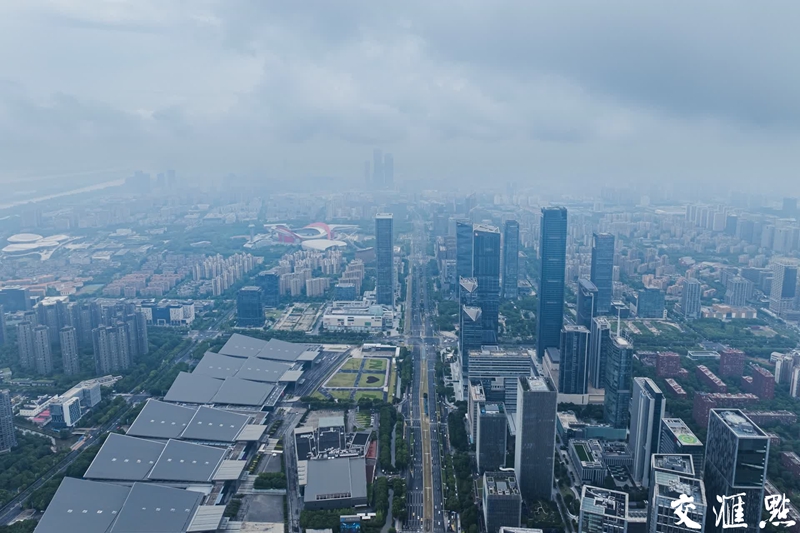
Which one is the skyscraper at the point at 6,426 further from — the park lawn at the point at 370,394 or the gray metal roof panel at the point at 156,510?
the park lawn at the point at 370,394

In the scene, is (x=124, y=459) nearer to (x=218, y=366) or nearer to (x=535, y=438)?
(x=218, y=366)

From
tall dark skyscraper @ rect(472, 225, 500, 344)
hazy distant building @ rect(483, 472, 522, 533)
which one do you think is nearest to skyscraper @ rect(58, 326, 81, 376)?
tall dark skyscraper @ rect(472, 225, 500, 344)

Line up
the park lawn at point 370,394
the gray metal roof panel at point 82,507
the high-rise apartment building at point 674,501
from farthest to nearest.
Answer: the park lawn at point 370,394 → the gray metal roof panel at point 82,507 → the high-rise apartment building at point 674,501

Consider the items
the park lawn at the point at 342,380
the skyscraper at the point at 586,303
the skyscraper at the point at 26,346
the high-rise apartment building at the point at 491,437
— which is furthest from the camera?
the skyscraper at the point at 26,346

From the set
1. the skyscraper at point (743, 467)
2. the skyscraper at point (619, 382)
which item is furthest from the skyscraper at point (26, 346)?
the skyscraper at point (743, 467)

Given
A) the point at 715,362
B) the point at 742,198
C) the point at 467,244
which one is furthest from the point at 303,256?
the point at 742,198
